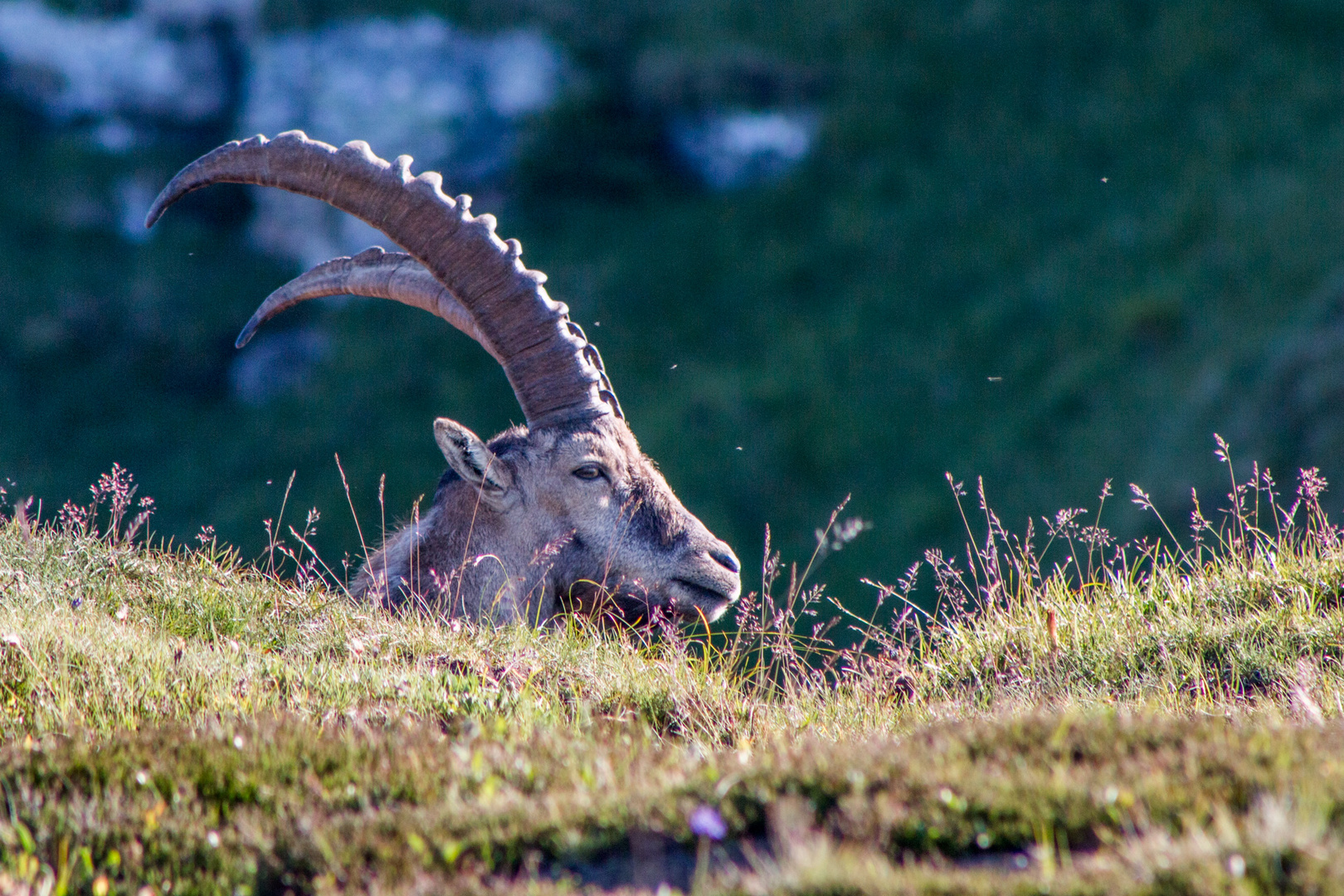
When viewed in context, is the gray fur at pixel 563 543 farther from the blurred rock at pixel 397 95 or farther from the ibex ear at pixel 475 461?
the blurred rock at pixel 397 95

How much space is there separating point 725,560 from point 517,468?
1.22 m

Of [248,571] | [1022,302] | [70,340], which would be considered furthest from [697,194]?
[248,571]

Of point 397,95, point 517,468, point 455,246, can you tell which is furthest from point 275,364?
point 517,468

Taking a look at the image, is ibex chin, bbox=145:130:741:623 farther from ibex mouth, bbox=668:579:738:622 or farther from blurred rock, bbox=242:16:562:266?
blurred rock, bbox=242:16:562:266

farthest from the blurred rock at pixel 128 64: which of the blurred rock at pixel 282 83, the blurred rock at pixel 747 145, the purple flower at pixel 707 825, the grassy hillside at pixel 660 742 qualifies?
the purple flower at pixel 707 825

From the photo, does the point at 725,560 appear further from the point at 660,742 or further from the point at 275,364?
the point at 275,364

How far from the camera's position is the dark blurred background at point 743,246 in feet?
96.1

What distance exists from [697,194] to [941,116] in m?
7.31

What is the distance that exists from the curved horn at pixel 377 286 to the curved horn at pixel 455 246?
183mm

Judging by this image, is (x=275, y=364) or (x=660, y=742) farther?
(x=275, y=364)

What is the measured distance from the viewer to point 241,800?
3.70 metres

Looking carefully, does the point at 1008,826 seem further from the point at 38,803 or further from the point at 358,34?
the point at 358,34

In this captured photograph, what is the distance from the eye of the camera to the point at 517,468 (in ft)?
22.7

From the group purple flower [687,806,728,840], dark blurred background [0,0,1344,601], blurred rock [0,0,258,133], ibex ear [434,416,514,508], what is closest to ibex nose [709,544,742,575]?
ibex ear [434,416,514,508]
